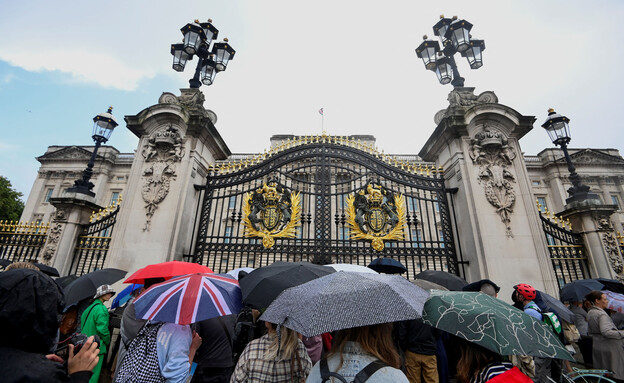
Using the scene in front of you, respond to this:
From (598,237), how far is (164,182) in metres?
12.3

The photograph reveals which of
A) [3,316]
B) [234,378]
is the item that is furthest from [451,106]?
[3,316]

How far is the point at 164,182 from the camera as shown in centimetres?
820

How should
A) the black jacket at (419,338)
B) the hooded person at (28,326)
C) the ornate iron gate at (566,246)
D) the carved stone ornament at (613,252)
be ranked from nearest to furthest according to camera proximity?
1. the hooded person at (28,326)
2. the black jacket at (419,338)
3. the carved stone ornament at (613,252)
4. the ornate iron gate at (566,246)

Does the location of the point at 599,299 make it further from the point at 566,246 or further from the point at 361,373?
the point at 361,373

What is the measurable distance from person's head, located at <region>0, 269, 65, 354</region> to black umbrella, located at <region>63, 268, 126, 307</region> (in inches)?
122

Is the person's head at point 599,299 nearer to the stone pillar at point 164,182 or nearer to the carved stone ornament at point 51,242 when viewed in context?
the stone pillar at point 164,182

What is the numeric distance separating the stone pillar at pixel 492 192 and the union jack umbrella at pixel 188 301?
6.82m

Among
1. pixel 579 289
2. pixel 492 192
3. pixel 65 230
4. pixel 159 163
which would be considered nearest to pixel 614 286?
pixel 579 289

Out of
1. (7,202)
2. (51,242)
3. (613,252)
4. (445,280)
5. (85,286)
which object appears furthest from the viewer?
(7,202)

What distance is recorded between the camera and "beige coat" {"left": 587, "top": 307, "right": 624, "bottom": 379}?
4.52 meters

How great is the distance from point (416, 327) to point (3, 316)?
4.32 meters

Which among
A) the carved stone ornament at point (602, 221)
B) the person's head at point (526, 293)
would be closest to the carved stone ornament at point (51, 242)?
the person's head at point (526, 293)

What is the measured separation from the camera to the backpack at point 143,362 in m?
2.58

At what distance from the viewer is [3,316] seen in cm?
154
